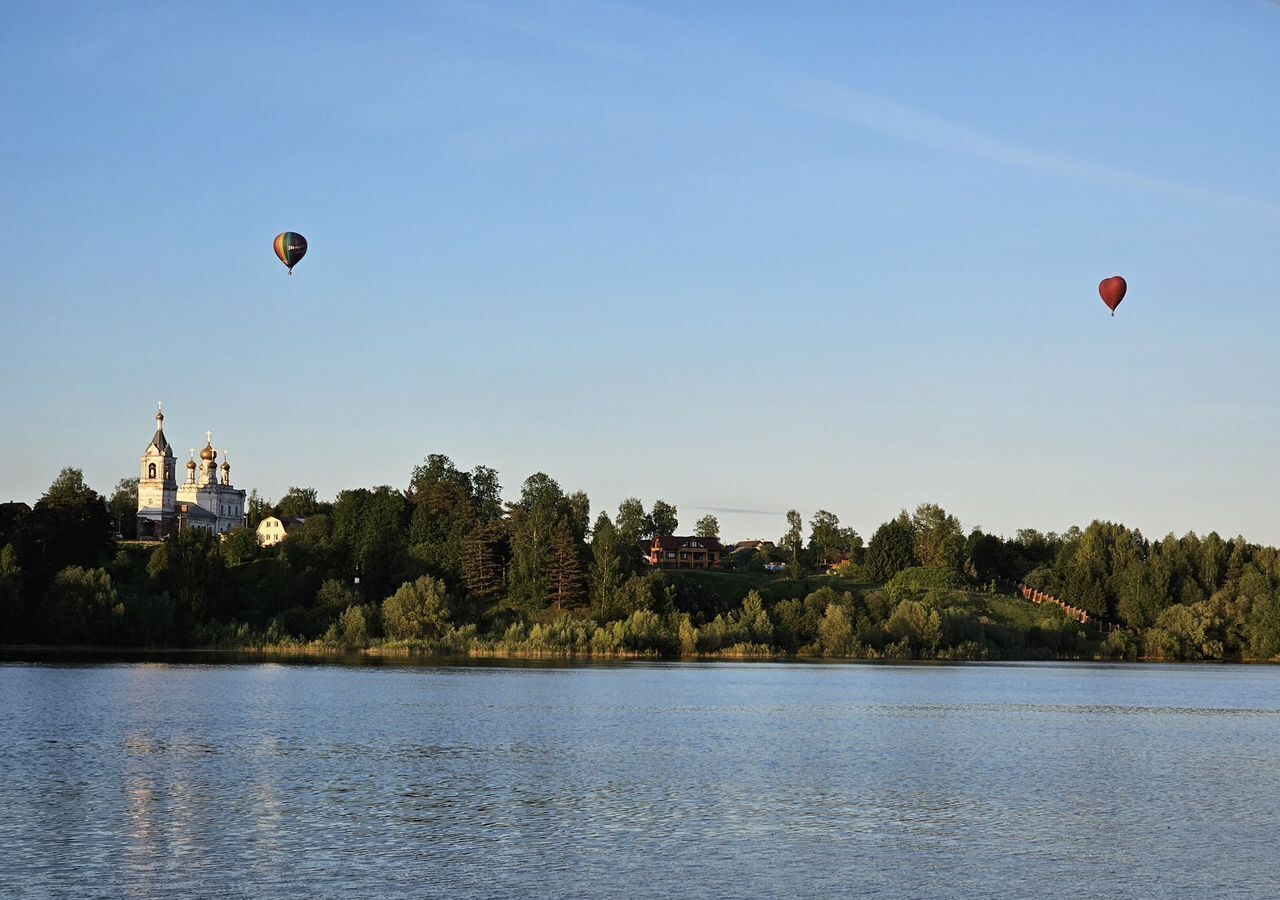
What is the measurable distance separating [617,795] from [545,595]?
9830 centimetres

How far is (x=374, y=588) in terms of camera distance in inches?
5743

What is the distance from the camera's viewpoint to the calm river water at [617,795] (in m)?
28.6

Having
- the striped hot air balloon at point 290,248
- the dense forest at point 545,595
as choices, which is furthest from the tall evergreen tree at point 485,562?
the striped hot air balloon at point 290,248

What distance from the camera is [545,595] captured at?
452 ft

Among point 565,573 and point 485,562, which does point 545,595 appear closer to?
point 565,573

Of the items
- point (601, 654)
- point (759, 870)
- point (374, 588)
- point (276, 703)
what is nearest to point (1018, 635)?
point (601, 654)

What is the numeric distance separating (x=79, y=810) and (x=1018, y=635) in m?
113

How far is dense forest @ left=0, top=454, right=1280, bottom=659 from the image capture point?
124 m

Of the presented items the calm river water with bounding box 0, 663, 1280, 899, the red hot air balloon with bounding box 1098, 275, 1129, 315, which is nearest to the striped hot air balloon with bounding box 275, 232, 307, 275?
the calm river water with bounding box 0, 663, 1280, 899

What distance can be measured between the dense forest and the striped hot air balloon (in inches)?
1558

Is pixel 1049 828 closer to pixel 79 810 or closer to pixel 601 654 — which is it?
pixel 79 810

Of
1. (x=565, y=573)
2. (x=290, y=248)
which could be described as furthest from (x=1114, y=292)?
(x=565, y=573)

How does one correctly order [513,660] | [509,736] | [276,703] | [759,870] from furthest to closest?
[513,660]
[276,703]
[509,736]
[759,870]

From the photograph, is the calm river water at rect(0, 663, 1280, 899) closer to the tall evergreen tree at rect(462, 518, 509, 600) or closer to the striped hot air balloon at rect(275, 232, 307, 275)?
the striped hot air balloon at rect(275, 232, 307, 275)
